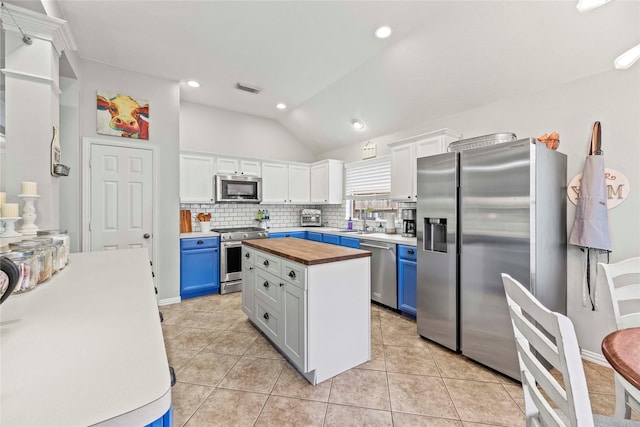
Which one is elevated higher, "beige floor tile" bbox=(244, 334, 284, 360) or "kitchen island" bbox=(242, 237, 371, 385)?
"kitchen island" bbox=(242, 237, 371, 385)

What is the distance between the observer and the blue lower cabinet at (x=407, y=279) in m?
3.19

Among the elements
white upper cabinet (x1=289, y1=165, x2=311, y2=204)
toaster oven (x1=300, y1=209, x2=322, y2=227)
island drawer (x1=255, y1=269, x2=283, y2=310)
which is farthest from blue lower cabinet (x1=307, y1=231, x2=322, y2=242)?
island drawer (x1=255, y1=269, x2=283, y2=310)

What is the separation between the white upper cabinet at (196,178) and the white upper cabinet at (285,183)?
3.03 ft

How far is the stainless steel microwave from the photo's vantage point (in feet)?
14.4

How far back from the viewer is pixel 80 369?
0.60 m

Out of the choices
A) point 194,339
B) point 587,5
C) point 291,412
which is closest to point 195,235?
point 194,339

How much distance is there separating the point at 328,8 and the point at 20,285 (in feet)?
9.15

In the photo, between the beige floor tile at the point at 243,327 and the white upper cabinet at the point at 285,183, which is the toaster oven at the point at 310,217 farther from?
the beige floor tile at the point at 243,327

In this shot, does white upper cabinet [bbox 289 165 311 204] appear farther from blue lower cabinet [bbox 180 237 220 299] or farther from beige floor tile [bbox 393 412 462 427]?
beige floor tile [bbox 393 412 462 427]

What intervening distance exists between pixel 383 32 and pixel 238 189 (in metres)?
3.04

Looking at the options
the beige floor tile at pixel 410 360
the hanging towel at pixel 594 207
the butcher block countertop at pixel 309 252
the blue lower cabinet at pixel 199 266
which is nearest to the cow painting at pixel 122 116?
the blue lower cabinet at pixel 199 266

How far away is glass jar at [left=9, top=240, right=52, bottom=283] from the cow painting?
2582 millimetres

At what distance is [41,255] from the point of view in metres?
1.25

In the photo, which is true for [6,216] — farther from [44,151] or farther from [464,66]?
[464,66]
